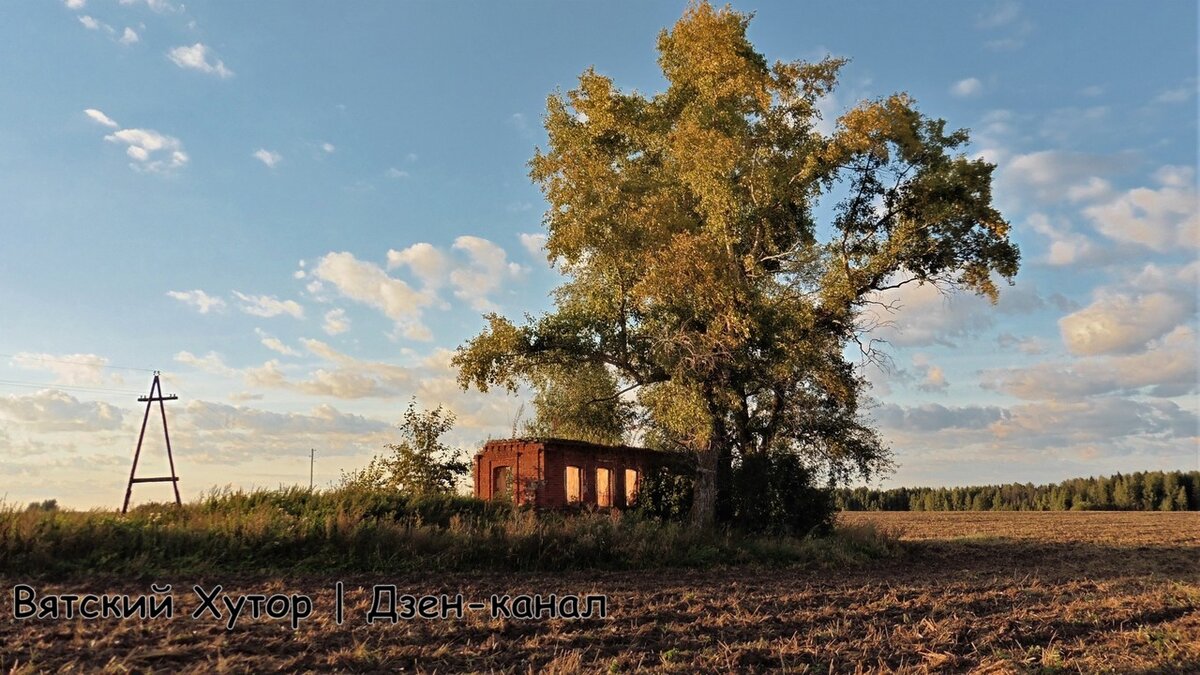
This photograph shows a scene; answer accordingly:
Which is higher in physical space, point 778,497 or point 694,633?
point 778,497

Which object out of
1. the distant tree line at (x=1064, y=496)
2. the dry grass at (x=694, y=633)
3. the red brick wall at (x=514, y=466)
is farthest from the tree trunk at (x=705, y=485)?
the distant tree line at (x=1064, y=496)

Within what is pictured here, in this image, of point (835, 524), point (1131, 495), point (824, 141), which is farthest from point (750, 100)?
point (1131, 495)

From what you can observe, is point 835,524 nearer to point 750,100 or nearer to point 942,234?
point 942,234

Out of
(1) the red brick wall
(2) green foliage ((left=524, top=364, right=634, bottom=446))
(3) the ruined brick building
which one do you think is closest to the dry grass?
(3) the ruined brick building

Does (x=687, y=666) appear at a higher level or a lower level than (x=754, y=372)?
lower

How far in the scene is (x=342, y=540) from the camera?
51.6 ft

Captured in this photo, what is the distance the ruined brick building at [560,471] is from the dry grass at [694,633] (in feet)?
30.1

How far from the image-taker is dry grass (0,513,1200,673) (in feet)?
27.3

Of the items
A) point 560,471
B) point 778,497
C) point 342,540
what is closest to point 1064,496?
point 778,497

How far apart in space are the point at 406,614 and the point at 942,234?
2020 centimetres

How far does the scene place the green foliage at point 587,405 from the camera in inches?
1077

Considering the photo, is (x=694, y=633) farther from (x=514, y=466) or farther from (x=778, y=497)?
(x=514, y=466)

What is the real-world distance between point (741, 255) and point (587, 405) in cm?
739

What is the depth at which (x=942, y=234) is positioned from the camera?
79.6 ft
